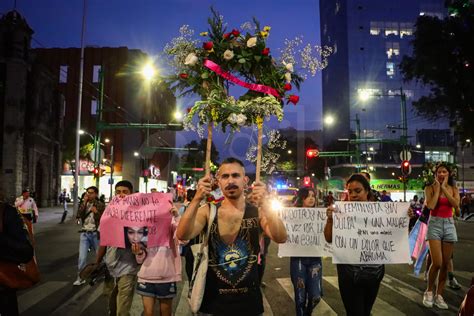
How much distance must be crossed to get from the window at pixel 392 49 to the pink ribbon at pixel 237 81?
250ft

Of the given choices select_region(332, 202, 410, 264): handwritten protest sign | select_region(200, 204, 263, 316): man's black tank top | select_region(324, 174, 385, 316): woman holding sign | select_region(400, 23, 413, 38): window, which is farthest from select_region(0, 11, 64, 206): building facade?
select_region(400, 23, 413, 38): window

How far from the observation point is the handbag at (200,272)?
326cm

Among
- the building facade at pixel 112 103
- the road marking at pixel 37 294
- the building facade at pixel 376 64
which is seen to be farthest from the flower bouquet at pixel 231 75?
the building facade at pixel 376 64

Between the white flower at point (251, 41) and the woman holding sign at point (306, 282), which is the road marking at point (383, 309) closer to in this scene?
the woman holding sign at point (306, 282)

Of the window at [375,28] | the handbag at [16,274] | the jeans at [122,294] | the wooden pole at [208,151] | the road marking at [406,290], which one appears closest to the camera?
the handbag at [16,274]

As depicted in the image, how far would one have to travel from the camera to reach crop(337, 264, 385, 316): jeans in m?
4.34

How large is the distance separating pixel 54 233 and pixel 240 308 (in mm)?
A: 17887

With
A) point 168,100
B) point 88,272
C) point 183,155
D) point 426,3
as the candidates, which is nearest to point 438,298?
point 88,272

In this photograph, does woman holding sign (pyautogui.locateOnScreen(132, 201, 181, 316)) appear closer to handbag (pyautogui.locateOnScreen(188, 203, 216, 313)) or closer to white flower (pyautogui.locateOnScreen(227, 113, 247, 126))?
handbag (pyautogui.locateOnScreen(188, 203, 216, 313))

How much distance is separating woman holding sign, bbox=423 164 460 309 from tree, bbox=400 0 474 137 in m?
22.0

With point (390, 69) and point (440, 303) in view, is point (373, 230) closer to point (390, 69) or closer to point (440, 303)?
point (440, 303)

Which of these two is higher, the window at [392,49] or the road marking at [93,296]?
the window at [392,49]

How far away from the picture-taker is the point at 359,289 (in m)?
4.41

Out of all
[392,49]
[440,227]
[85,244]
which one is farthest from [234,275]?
[392,49]
